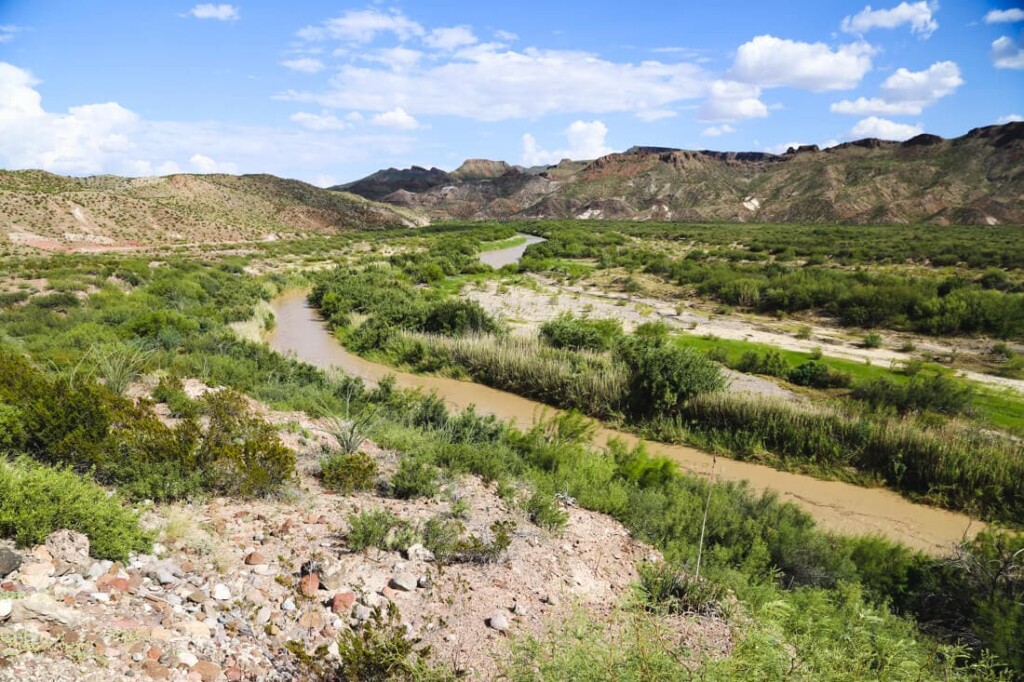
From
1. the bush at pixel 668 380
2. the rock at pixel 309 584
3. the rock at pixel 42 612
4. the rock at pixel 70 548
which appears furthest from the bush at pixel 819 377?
the rock at pixel 42 612

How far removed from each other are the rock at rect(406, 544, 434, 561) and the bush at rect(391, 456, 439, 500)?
5.12 feet

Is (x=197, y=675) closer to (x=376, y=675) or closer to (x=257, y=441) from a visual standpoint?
(x=376, y=675)

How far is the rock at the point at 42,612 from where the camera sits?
12.3 feet

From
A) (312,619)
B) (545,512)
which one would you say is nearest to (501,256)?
(545,512)

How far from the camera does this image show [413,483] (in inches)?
292

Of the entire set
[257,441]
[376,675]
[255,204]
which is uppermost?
[255,204]

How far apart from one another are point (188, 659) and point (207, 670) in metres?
0.16

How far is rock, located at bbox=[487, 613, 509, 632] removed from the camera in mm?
4969

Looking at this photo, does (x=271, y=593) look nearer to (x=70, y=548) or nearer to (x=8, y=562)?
(x=70, y=548)

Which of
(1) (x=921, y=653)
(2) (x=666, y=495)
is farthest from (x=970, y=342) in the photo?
(1) (x=921, y=653)

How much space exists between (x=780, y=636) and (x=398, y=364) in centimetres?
1649

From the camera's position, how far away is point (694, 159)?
559 feet

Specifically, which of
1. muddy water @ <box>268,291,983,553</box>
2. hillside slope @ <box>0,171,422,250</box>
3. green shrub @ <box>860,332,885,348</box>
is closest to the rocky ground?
muddy water @ <box>268,291,983,553</box>

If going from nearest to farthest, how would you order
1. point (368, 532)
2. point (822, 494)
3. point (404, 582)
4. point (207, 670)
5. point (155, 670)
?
point (155, 670) < point (207, 670) < point (404, 582) < point (368, 532) < point (822, 494)
